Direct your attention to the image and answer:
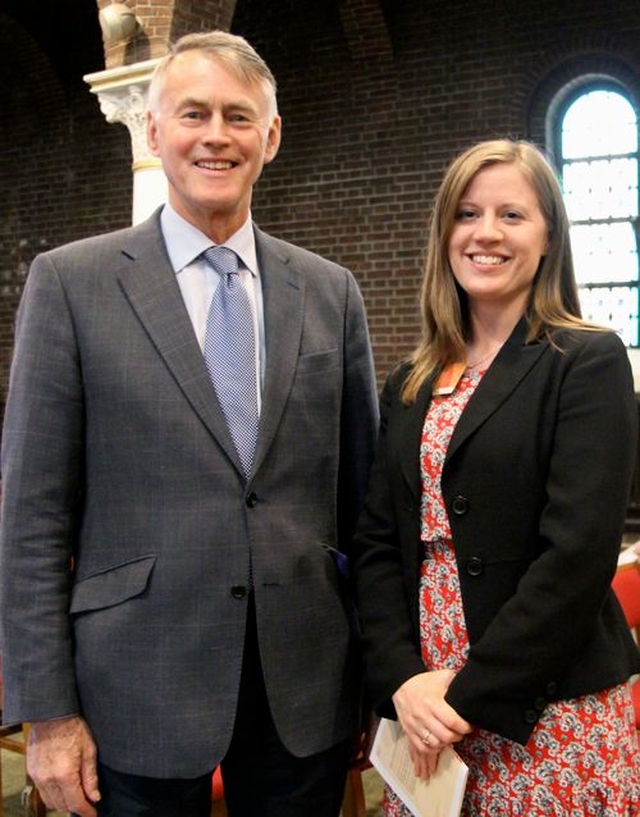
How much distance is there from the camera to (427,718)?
5.43ft

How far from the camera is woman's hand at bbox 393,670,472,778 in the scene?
5.37 ft

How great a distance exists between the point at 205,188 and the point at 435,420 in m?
0.57

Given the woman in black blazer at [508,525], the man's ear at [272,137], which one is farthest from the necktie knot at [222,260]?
the woman in black blazer at [508,525]

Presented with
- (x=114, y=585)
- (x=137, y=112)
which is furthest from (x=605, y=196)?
(x=114, y=585)

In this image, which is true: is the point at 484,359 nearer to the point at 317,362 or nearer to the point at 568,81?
the point at 317,362

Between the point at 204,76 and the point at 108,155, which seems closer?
the point at 204,76

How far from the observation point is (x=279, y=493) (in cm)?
173

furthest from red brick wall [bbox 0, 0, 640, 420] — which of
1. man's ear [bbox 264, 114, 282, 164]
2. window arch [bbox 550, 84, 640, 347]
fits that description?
man's ear [bbox 264, 114, 282, 164]

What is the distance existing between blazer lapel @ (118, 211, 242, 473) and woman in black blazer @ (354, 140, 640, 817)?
1.16 feet

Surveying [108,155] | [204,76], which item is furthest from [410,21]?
[204,76]

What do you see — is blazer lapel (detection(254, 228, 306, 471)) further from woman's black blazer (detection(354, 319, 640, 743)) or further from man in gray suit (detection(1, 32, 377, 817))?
woman's black blazer (detection(354, 319, 640, 743))

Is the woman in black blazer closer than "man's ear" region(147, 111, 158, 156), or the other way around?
the woman in black blazer

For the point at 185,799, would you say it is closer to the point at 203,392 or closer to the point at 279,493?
the point at 279,493

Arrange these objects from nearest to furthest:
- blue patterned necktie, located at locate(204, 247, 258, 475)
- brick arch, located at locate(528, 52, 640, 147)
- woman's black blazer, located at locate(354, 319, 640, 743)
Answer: woman's black blazer, located at locate(354, 319, 640, 743)
blue patterned necktie, located at locate(204, 247, 258, 475)
brick arch, located at locate(528, 52, 640, 147)
